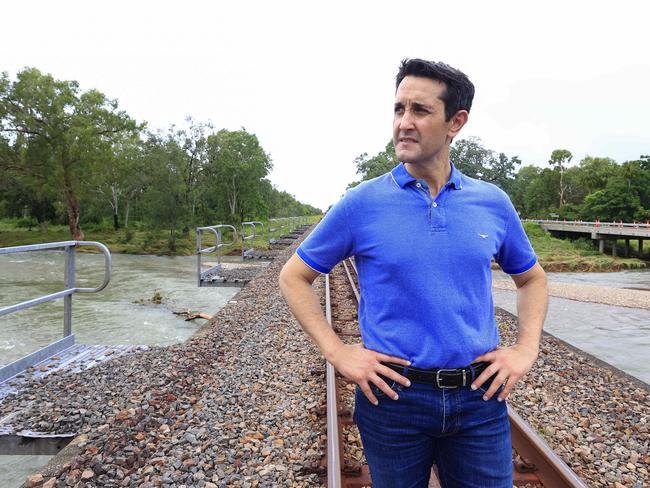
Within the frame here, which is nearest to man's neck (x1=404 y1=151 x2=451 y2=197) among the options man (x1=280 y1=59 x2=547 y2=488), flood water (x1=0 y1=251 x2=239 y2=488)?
man (x1=280 y1=59 x2=547 y2=488)

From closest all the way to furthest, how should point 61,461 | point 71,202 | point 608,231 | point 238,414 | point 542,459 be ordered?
point 542,459
point 61,461
point 238,414
point 608,231
point 71,202

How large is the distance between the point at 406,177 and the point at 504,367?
2.00ft

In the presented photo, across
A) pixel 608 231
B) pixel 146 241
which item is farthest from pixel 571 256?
pixel 146 241

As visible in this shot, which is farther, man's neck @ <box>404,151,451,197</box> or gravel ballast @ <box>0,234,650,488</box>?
gravel ballast @ <box>0,234,650,488</box>

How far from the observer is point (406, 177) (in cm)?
146

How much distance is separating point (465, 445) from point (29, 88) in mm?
39598

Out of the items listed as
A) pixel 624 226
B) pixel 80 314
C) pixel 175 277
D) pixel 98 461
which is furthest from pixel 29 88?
pixel 624 226

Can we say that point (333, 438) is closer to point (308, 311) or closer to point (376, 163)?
point (308, 311)

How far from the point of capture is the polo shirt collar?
4.74 feet

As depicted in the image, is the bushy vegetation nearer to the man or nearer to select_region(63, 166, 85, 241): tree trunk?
select_region(63, 166, 85, 241): tree trunk

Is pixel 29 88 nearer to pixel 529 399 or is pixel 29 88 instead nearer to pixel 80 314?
pixel 80 314

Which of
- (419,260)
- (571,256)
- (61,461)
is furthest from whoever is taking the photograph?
(571,256)

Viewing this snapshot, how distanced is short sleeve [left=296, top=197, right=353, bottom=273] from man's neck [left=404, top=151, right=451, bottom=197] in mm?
232

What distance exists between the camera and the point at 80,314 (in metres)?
11.0
